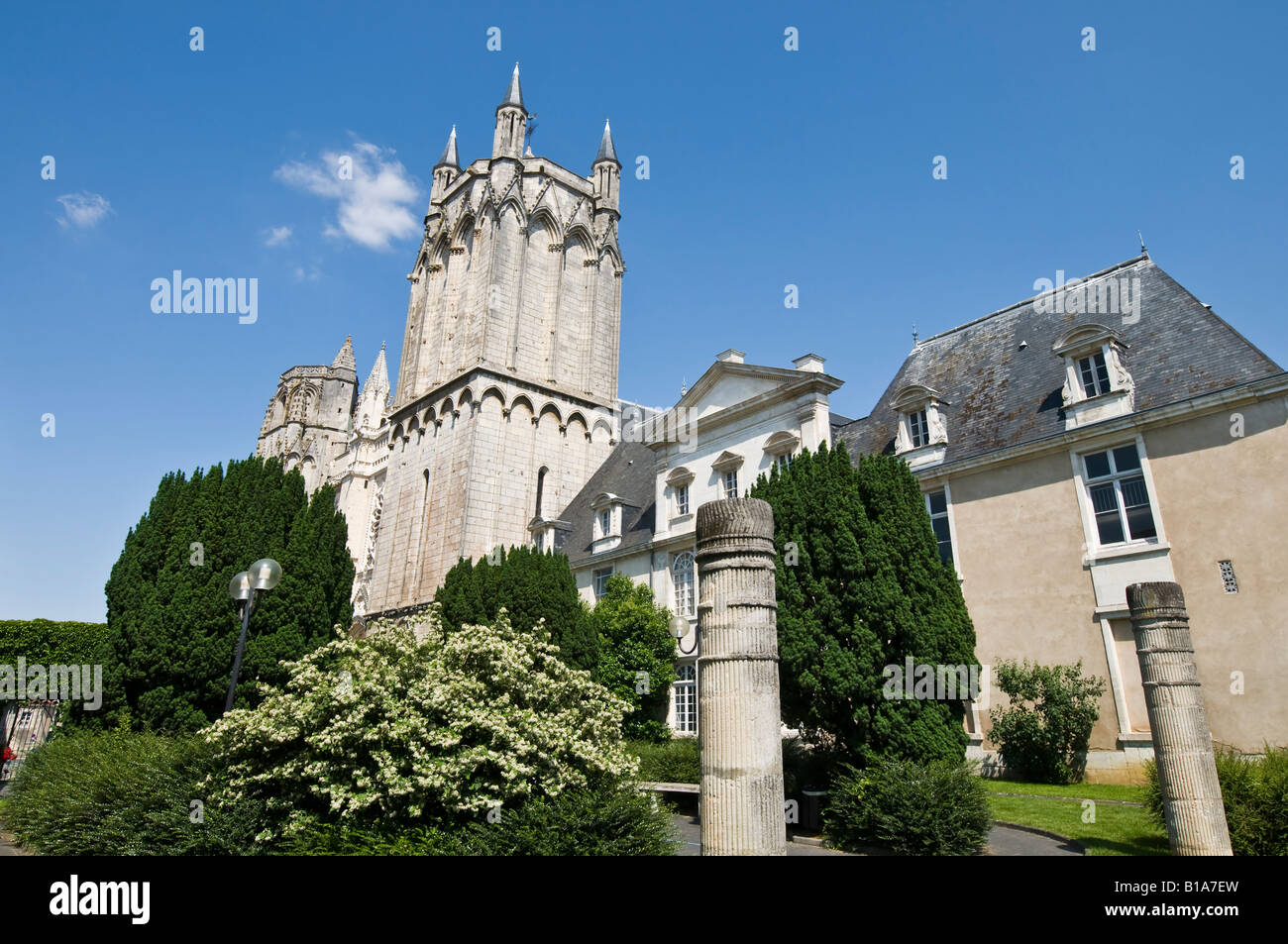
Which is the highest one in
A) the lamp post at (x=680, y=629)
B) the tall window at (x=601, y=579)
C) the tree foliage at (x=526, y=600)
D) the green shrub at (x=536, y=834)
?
the tall window at (x=601, y=579)

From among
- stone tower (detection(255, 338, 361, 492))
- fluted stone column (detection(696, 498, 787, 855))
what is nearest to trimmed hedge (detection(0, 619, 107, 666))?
fluted stone column (detection(696, 498, 787, 855))

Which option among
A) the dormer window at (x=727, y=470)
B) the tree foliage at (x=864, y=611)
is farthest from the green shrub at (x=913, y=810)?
the dormer window at (x=727, y=470)

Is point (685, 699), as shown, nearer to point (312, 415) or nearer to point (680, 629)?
point (680, 629)

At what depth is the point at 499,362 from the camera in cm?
3822

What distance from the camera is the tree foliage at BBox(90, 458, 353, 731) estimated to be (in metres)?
18.5

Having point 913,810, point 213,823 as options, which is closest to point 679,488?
point 913,810

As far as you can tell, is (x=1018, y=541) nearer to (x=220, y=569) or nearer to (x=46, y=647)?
(x=220, y=569)

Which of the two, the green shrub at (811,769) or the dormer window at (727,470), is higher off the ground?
the dormer window at (727,470)

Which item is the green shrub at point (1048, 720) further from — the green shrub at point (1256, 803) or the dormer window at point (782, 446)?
the dormer window at point (782, 446)

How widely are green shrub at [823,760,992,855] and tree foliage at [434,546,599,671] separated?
11.2 metres

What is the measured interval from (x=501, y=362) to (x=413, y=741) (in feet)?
97.3

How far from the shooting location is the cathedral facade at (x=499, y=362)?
36.3 metres

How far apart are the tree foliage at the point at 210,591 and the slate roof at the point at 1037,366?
17214 mm
